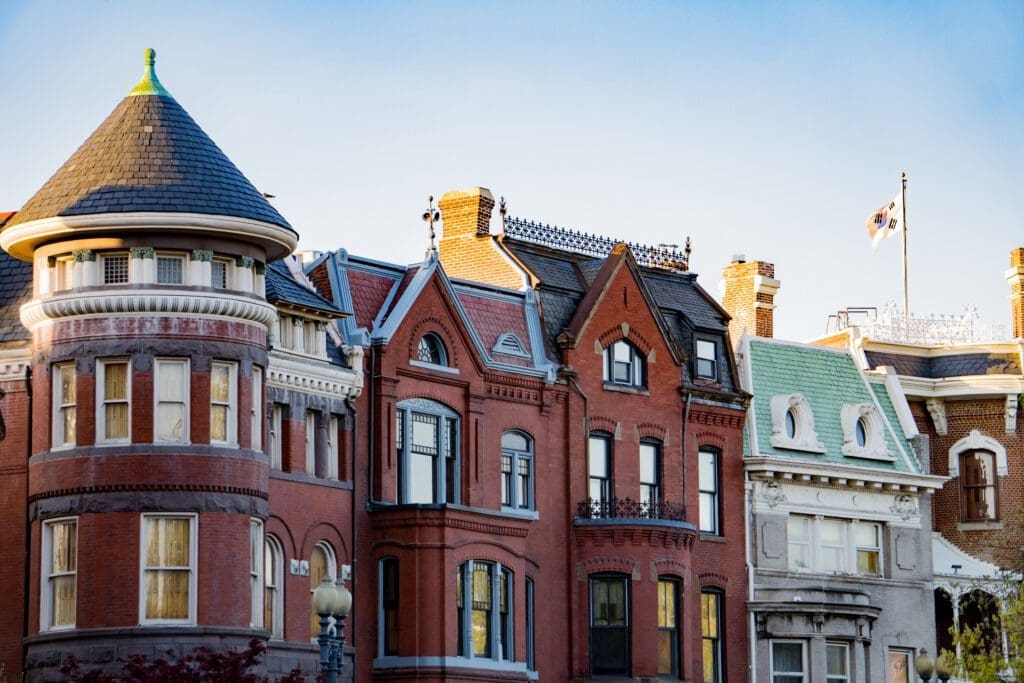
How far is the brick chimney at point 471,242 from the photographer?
66.0m

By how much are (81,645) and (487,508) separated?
44.8 ft

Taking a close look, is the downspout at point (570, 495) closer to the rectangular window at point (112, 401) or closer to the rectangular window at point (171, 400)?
the rectangular window at point (171, 400)

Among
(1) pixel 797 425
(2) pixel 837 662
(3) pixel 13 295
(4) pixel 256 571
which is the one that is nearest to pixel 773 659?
(2) pixel 837 662

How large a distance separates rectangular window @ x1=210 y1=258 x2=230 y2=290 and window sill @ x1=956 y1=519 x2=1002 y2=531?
31502 mm

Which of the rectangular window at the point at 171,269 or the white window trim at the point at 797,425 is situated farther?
the white window trim at the point at 797,425

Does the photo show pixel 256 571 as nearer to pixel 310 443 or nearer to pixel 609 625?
pixel 310 443

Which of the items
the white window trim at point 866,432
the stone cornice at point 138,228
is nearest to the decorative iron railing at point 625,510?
the white window trim at point 866,432

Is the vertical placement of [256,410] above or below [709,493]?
above

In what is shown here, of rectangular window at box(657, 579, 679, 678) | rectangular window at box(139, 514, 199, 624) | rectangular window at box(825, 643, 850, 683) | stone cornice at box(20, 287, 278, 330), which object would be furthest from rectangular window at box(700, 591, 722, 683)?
rectangular window at box(139, 514, 199, 624)

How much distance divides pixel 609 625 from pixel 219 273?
16839 millimetres

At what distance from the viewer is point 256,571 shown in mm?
51094

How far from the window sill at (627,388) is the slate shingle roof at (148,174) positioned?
1557 cm

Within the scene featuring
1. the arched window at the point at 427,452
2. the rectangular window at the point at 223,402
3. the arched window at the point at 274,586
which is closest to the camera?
the rectangular window at the point at 223,402

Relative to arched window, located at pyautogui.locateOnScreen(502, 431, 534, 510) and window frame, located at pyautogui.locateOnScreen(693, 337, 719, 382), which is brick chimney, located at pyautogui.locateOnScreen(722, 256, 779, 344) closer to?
window frame, located at pyautogui.locateOnScreen(693, 337, 719, 382)
